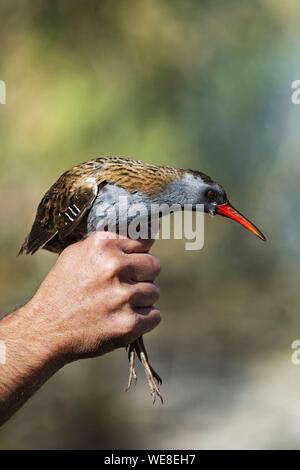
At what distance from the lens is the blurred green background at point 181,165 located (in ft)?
11.2

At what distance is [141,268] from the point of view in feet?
3.00

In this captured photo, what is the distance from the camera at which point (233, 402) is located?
11.7 feet

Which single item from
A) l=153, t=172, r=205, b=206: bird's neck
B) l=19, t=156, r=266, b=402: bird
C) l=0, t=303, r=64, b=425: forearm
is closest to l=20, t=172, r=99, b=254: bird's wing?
l=19, t=156, r=266, b=402: bird

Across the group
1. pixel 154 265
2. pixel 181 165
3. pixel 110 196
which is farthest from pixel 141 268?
pixel 181 165

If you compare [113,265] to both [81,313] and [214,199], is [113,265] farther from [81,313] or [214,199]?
[214,199]

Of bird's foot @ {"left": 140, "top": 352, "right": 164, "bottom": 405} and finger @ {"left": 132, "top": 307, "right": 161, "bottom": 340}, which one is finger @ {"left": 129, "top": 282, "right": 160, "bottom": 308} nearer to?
finger @ {"left": 132, "top": 307, "right": 161, "bottom": 340}

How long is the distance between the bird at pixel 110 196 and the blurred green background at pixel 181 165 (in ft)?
6.93

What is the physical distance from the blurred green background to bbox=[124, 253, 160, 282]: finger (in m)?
2.32

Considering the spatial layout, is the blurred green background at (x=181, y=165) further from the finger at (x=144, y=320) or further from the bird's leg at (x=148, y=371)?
the finger at (x=144, y=320)

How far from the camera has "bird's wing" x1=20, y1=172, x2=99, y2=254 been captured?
3.46 feet

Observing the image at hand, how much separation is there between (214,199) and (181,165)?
241cm

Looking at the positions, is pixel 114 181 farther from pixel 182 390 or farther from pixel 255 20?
pixel 255 20

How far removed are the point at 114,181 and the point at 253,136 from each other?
3.02m
